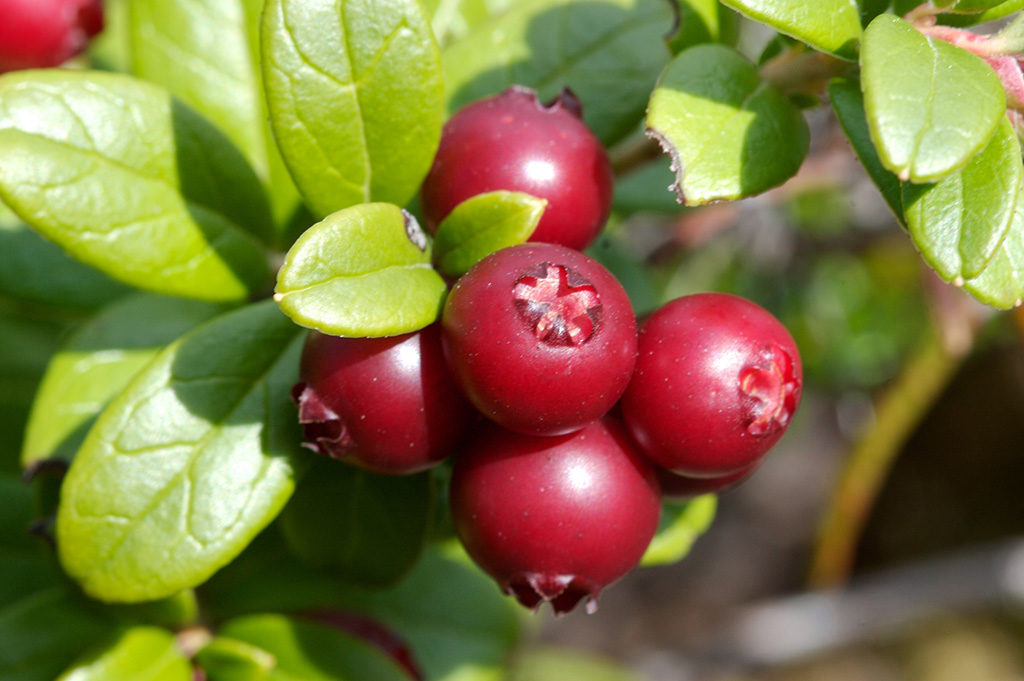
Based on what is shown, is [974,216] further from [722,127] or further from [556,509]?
[556,509]

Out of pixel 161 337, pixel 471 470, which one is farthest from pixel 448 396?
pixel 161 337

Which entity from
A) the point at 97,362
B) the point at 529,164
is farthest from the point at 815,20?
the point at 97,362

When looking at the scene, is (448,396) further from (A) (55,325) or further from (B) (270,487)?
(A) (55,325)

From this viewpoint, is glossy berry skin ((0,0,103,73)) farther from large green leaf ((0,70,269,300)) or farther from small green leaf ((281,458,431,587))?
small green leaf ((281,458,431,587))

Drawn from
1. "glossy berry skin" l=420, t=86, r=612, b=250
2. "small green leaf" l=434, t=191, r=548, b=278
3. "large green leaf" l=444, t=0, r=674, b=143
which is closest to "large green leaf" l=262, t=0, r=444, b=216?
"glossy berry skin" l=420, t=86, r=612, b=250

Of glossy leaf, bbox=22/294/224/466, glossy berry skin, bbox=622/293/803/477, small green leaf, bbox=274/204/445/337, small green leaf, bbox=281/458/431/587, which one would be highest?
small green leaf, bbox=274/204/445/337
